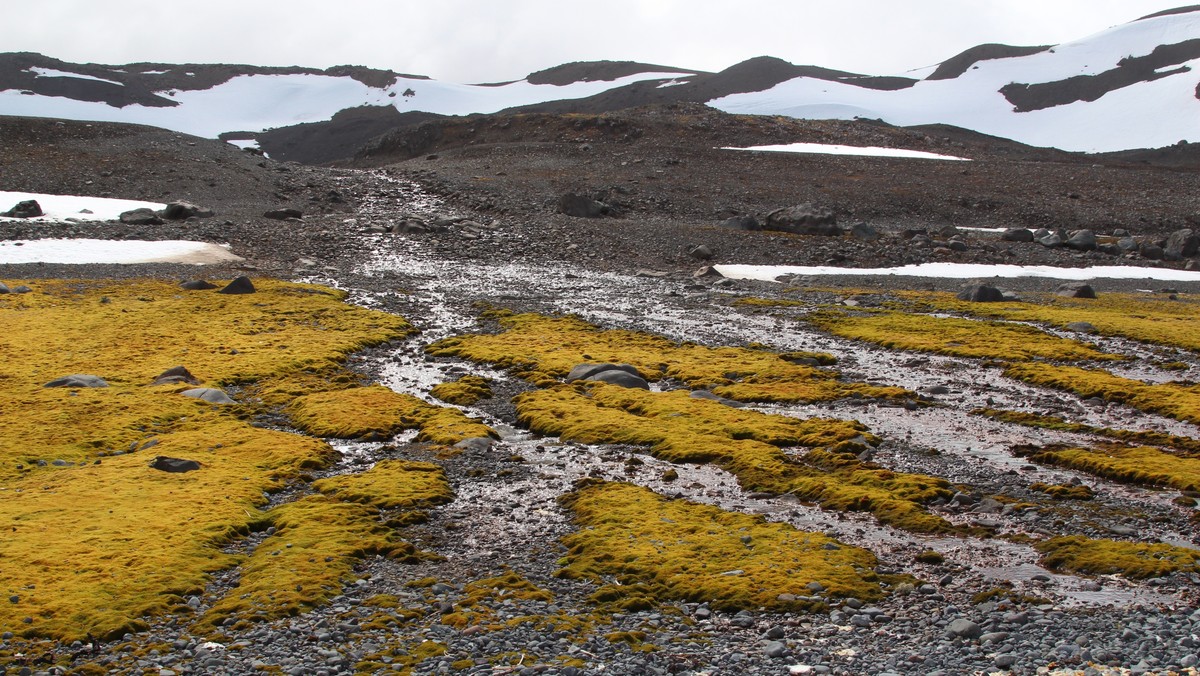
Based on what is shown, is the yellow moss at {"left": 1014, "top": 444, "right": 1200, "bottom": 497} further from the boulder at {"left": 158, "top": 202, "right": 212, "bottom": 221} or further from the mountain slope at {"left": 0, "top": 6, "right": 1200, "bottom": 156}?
the mountain slope at {"left": 0, "top": 6, "right": 1200, "bottom": 156}

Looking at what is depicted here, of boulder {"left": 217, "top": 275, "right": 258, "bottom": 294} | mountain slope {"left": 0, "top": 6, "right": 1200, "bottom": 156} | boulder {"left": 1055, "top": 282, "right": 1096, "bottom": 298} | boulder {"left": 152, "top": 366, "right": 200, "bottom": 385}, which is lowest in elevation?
boulder {"left": 152, "top": 366, "right": 200, "bottom": 385}

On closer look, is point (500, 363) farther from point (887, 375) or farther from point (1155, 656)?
point (1155, 656)

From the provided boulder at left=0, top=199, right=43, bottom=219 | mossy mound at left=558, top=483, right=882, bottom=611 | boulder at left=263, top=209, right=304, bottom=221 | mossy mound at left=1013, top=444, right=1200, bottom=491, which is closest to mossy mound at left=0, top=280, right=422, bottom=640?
mossy mound at left=558, top=483, right=882, bottom=611

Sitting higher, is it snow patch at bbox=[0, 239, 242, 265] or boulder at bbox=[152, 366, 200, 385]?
snow patch at bbox=[0, 239, 242, 265]

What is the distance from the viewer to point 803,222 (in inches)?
2517

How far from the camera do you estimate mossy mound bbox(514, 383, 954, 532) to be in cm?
1795

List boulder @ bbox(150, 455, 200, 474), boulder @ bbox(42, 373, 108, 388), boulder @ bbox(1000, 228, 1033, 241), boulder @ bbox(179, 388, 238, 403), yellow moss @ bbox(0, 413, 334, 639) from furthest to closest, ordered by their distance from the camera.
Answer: boulder @ bbox(1000, 228, 1033, 241), boulder @ bbox(42, 373, 108, 388), boulder @ bbox(179, 388, 238, 403), boulder @ bbox(150, 455, 200, 474), yellow moss @ bbox(0, 413, 334, 639)

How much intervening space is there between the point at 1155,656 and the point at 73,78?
16980 centimetres

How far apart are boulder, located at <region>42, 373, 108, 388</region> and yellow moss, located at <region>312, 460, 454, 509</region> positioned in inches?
408

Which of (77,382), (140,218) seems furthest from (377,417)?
(140,218)

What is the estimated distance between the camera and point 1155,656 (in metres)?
10.5

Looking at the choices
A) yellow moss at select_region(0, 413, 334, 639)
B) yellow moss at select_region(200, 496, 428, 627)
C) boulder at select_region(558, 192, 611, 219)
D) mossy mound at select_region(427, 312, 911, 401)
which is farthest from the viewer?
boulder at select_region(558, 192, 611, 219)

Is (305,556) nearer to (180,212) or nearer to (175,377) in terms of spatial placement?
(175,377)

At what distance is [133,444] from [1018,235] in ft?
198
